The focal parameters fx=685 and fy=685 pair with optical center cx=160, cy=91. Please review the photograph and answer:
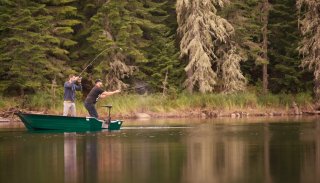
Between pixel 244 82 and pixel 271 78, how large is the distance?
2.74 meters

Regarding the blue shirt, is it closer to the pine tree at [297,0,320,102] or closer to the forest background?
the forest background

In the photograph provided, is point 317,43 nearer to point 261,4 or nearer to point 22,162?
point 261,4

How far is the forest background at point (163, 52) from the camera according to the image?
1501 inches

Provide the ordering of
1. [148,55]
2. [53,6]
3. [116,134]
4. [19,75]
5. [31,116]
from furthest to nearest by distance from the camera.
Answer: [148,55]
[53,6]
[19,75]
[31,116]
[116,134]

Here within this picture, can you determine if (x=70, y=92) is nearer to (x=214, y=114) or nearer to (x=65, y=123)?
(x=65, y=123)

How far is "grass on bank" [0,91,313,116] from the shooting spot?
37031 millimetres

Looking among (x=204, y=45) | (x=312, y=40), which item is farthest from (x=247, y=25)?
(x=312, y=40)

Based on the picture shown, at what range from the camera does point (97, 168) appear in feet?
43.8

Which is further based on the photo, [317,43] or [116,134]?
[317,43]

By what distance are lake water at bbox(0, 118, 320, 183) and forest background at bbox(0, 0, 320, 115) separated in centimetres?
1563

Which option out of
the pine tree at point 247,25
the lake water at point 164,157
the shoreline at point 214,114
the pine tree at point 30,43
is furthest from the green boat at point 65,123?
the pine tree at point 247,25

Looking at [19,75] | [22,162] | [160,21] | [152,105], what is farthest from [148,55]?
[22,162]

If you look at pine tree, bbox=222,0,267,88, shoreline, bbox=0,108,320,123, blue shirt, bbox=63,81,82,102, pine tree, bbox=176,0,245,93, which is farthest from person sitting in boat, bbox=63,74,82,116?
pine tree, bbox=222,0,267,88

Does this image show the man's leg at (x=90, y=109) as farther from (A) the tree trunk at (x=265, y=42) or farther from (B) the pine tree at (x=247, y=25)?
(A) the tree trunk at (x=265, y=42)
